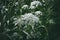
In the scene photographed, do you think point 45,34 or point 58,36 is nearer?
point 58,36

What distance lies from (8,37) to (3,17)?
0.38 meters

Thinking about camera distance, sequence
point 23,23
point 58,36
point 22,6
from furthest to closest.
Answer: point 22,6 < point 23,23 < point 58,36

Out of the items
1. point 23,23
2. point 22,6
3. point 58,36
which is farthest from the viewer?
point 22,6

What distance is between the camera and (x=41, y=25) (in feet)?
14.6

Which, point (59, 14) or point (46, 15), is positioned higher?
point (46, 15)

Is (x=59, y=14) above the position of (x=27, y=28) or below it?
below

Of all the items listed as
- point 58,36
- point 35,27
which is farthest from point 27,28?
point 58,36

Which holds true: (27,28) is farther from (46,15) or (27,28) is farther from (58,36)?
(58,36)

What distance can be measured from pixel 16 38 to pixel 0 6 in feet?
2.19

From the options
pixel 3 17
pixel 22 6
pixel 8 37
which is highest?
pixel 22 6

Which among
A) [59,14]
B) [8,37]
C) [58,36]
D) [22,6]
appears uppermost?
[22,6]

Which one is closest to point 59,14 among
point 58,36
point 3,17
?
point 58,36

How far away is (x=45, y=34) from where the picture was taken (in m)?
4.46

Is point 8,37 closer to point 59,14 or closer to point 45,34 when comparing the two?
point 45,34
